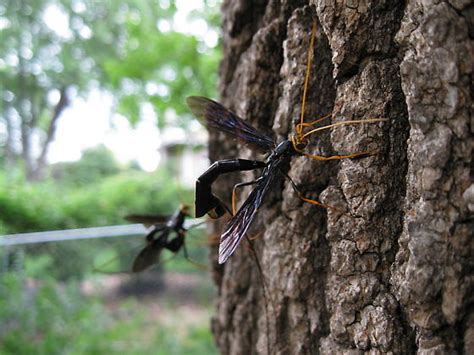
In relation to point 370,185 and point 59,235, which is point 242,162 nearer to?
point 370,185

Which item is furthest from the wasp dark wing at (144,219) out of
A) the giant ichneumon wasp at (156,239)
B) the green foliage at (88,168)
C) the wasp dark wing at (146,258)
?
the green foliage at (88,168)

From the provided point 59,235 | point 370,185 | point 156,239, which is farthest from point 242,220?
point 59,235

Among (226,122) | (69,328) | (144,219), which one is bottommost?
(69,328)

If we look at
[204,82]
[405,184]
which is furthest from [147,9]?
[405,184]

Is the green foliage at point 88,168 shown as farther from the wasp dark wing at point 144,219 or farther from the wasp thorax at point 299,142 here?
the wasp thorax at point 299,142

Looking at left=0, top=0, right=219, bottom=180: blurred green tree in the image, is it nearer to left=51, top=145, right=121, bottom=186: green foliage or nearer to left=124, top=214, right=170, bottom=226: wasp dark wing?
left=51, top=145, right=121, bottom=186: green foliage

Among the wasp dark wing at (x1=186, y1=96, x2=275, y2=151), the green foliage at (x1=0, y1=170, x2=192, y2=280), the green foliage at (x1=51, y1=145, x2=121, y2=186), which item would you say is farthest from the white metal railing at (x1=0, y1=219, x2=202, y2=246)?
the green foliage at (x1=51, y1=145, x2=121, y2=186)

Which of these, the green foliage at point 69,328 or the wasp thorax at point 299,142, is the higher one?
the wasp thorax at point 299,142
